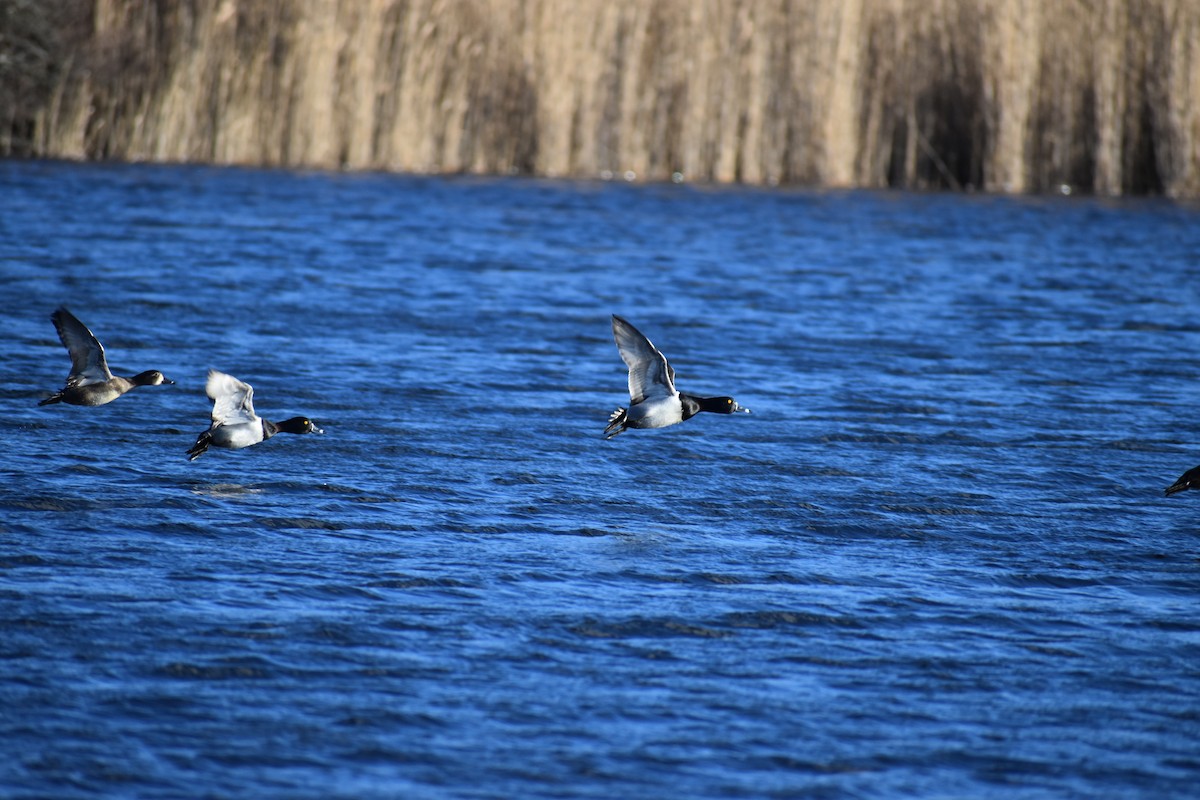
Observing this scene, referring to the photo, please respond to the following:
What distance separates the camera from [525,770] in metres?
4.74

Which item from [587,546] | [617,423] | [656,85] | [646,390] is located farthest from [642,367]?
[656,85]

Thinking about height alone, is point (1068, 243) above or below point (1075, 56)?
below

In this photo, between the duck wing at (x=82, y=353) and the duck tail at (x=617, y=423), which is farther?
the duck wing at (x=82, y=353)

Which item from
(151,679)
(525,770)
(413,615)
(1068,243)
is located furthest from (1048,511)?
(1068,243)

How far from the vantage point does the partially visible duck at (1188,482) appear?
7.90 meters

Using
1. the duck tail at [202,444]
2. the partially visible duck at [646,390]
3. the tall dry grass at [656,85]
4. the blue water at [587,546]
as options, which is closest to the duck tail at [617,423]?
the partially visible duck at [646,390]

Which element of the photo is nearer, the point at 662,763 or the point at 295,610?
the point at 662,763

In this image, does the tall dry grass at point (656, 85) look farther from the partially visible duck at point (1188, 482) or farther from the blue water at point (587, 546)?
the partially visible duck at point (1188, 482)

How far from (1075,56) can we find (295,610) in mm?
20174

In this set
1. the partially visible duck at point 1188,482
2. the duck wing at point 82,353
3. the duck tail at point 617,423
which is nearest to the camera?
the partially visible duck at point 1188,482

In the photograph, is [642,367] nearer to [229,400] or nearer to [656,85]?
[229,400]

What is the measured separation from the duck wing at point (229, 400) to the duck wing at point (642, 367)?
6.53ft

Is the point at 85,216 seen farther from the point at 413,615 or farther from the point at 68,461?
the point at 413,615

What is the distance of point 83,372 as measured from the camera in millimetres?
8562
